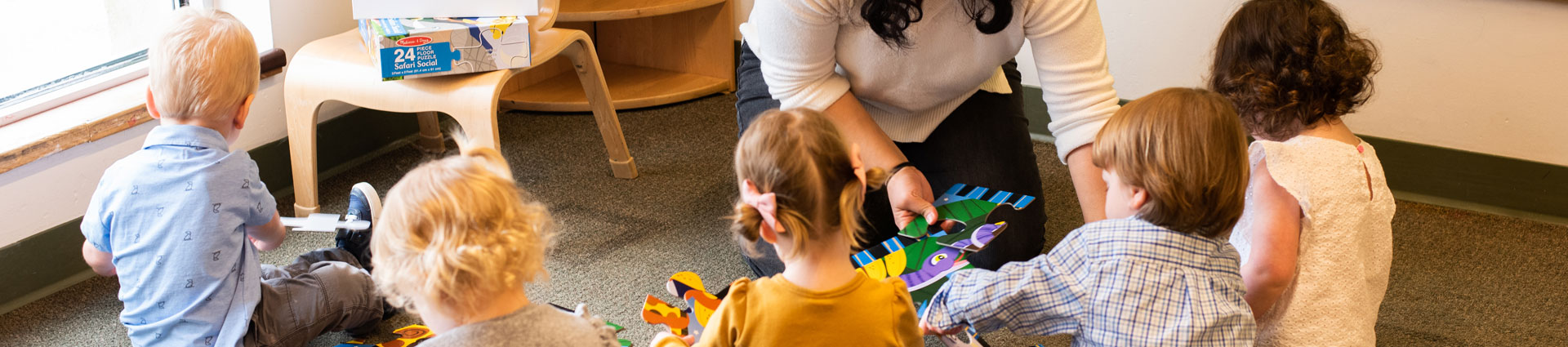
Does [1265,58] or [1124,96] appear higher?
[1265,58]

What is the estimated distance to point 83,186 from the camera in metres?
1.82

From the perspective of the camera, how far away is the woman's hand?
1.40 meters

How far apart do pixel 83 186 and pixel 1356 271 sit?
6.20 ft

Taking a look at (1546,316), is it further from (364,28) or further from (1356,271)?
(364,28)

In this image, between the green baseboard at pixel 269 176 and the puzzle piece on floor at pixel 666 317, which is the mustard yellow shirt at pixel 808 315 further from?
the green baseboard at pixel 269 176

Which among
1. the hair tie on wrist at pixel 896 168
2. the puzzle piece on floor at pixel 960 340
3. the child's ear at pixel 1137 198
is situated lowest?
the puzzle piece on floor at pixel 960 340

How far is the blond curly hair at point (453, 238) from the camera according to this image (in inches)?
36.4

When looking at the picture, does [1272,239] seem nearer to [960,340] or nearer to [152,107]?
[960,340]

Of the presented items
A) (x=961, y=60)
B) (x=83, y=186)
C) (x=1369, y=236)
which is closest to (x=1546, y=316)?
(x=1369, y=236)

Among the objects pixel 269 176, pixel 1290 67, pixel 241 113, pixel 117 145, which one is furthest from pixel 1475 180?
pixel 117 145

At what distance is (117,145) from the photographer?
1.86 meters

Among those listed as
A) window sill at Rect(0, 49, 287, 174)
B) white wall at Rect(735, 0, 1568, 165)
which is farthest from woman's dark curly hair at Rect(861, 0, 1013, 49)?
window sill at Rect(0, 49, 287, 174)

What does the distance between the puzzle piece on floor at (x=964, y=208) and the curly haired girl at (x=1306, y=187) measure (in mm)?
292

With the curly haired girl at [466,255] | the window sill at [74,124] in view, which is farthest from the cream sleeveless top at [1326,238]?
the window sill at [74,124]
